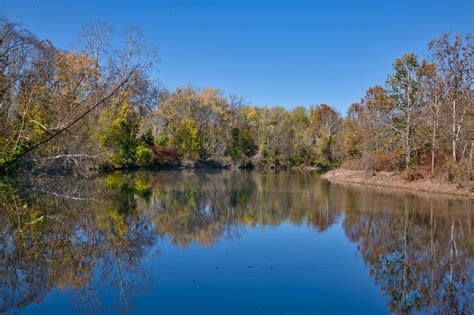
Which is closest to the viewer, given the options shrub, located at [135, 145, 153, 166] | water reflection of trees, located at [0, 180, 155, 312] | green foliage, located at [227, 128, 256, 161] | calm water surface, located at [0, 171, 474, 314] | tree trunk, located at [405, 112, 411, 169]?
calm water surface, located at [0, 171, 474, 314]

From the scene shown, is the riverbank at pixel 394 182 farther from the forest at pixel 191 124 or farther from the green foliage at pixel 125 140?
the green foliage at pixel 125 140

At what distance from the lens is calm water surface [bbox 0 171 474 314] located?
268 inches

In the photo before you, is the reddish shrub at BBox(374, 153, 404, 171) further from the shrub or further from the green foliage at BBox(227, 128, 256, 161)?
the green foliage at BBox(227, 128, 256, 161)

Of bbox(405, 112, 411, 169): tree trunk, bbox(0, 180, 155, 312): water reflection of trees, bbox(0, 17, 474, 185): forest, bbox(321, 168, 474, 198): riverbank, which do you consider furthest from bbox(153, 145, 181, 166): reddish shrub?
bbox(0, 180, 155, 312): water reflection of trees

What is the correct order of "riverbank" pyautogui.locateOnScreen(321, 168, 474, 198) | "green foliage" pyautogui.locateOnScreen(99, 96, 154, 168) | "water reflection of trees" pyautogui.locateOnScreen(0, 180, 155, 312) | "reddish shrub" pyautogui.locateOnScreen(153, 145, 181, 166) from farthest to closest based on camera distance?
"reddish shrub" pyautogui.locateOnScreen(153, 145, 181, 166), "green foliage" pyautogui.locateOnScreen(99, 96, 154, 168), "riverbank" pyautogui.locateOnScreen(321, 168, 474, 198), "water reflection of trees" pyautogui.locateOnScreen(0, 180, 155, 312)

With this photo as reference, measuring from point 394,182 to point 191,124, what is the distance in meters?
30.0

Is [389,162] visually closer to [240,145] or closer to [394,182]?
[394,182]

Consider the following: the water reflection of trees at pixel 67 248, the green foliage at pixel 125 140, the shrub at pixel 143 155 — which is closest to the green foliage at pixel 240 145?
the green foliage at pixel 125 140

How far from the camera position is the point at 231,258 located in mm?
9562

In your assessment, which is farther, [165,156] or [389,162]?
[165,156]

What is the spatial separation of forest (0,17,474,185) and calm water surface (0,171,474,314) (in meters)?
2.32

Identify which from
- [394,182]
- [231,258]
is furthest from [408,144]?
[231,258]

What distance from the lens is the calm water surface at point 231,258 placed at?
6801 mm

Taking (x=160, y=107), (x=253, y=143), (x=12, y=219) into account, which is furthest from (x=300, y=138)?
(x=12, y=219)
